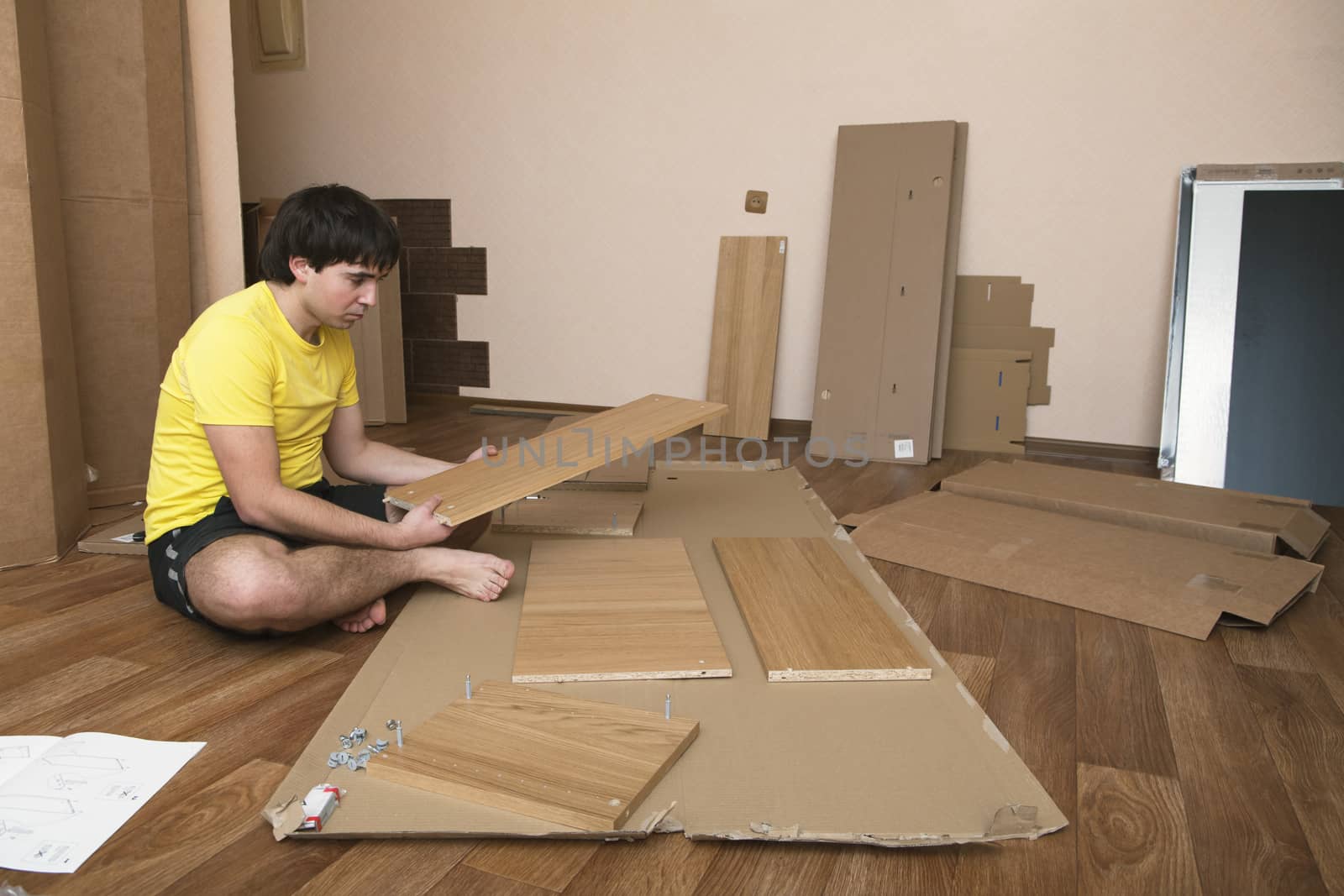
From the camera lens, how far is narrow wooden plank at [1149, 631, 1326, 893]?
1222 mm

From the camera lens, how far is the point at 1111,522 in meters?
2.77

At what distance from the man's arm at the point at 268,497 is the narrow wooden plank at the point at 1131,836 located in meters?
1.38

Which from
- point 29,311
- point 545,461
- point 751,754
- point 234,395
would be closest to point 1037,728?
point 751,754

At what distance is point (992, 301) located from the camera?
12.7ft

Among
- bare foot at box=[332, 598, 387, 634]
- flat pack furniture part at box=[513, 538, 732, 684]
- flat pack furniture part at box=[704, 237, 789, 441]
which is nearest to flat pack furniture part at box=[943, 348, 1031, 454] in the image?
flat pack furniture part at box=[704, 237, 789, 441]

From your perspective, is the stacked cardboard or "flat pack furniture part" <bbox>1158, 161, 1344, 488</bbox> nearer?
"flat pack furniture part" <bbox>1158, 161, 1344, 488</bbox>

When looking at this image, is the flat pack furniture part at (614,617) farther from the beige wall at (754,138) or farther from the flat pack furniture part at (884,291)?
the beige wall at (754,138)

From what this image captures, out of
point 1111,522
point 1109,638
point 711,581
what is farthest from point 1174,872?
point 1111,522

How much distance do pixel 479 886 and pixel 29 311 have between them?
1947mm

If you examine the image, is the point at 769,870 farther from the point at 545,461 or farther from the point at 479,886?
the point at 545,461

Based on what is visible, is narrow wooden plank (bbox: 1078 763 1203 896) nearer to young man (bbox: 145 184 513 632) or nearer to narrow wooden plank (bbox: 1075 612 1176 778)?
narrow wooden plank (bbox: 1075 612 1176 778)

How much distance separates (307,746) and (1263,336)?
3.47m

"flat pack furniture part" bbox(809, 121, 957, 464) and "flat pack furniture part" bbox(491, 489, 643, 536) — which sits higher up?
"flat pack furniture part" bbox(809, 121, 957, 464)

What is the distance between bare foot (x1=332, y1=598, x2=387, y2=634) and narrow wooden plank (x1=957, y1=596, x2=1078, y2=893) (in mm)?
1206
